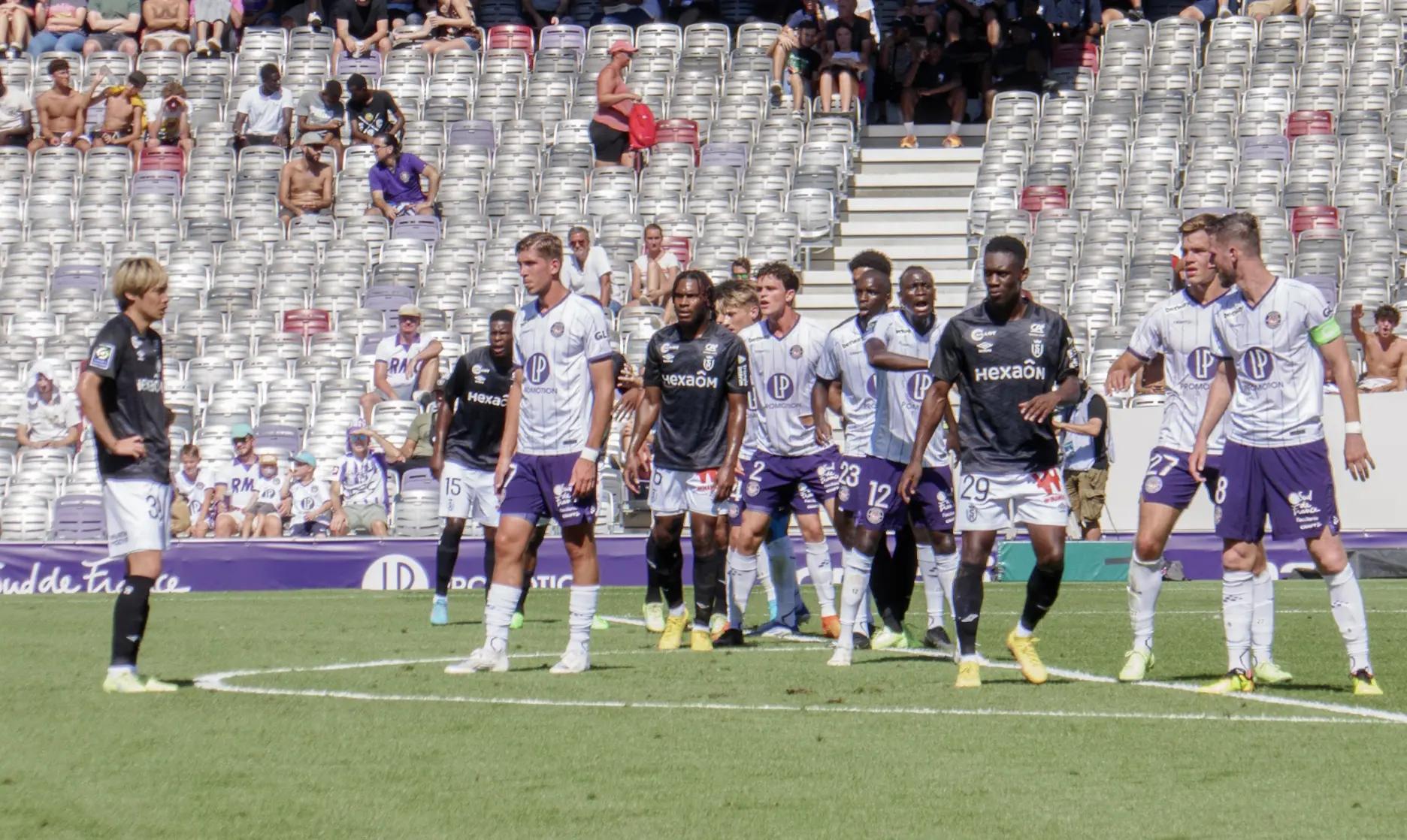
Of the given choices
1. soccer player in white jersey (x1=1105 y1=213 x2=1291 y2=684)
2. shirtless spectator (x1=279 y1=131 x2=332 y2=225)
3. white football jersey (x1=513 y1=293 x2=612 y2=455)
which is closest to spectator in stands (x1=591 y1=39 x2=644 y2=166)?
shirtless spectator (x1=279 y1=131 x2=332 y2=225)

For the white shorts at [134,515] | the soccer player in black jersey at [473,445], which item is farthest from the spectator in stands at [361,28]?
the white shorts at [134,515]

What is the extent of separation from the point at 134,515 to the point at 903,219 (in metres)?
18.8

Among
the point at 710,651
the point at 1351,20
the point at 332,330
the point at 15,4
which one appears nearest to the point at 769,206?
the point at 332,330

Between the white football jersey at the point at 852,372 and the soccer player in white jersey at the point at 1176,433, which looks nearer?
the soccer player in white jersey at the point at 1176,433

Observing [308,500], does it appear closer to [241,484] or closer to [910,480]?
[241,484]

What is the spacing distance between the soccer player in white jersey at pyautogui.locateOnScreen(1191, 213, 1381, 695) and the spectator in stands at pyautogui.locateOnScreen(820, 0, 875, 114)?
18.7 metres

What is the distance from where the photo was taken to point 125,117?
29.9m

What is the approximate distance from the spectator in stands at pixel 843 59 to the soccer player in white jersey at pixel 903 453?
16183mm

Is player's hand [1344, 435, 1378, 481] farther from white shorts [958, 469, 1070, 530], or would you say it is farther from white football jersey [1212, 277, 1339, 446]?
white shorts [958, 469, 1070, 530]

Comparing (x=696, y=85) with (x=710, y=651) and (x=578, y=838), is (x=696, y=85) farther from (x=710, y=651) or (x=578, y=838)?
(x=578, y=838)

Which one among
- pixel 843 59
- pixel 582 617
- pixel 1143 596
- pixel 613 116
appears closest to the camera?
pixel 1143 596

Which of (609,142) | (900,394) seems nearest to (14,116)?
(609,142)

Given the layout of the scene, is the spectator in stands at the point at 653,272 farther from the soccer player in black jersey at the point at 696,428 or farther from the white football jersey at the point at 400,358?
the soccer player in black jersey at the point at 696,428

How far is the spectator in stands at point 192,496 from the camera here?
2323 centimetres
